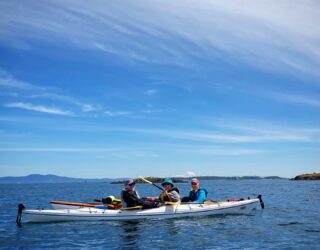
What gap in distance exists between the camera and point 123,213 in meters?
18.3

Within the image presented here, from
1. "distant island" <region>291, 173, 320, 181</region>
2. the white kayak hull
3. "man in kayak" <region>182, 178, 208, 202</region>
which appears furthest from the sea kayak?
"distant island" <region>291, 173, 320, 181</region>

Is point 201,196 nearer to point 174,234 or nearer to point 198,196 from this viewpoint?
point 198,196

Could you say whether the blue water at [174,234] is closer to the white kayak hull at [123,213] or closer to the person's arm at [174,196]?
the white kayak hull at [123,213]

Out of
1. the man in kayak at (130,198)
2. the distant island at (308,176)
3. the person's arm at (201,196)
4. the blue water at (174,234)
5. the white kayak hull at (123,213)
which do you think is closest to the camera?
the blue water at (174,234)

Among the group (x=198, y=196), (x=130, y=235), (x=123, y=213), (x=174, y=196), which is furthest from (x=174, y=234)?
(x=198, y=196)

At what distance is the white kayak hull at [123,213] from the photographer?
1794cm

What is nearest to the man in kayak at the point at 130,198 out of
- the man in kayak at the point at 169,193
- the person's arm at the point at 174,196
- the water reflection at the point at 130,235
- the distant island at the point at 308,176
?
the water reflection at the point at 130,235

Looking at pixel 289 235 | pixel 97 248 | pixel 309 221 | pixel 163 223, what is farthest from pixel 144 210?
pixel 309 221

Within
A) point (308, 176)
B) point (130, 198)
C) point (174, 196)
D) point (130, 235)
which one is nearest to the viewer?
point (130, 235)

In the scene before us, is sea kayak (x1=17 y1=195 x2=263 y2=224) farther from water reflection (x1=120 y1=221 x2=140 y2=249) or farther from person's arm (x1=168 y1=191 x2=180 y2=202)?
water reflection (x1=120 y1=221 x2=140 y2=249)

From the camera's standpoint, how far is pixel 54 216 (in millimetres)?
18000

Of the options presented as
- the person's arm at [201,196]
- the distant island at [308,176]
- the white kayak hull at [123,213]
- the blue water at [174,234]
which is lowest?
the blue water at [174,234]

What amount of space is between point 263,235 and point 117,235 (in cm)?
605

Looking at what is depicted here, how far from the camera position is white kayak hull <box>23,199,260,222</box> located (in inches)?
706
